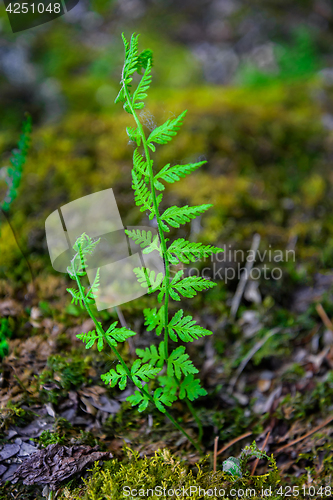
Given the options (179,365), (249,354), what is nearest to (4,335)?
(179,365)

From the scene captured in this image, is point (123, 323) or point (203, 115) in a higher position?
point (203, 115)

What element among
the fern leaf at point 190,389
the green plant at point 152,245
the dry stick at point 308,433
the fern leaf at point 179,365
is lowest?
the dry stick at point 308,433

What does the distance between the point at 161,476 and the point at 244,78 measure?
19.0 ft

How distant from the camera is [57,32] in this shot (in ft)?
19.9

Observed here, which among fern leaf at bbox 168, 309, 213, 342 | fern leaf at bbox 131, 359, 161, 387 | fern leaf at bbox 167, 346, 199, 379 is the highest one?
fern leaf at bbox 168, 309, 213, 342

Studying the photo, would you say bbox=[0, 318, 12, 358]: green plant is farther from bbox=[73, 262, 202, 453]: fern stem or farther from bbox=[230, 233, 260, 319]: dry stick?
bbox=[230, 233, 260, 319]: dry stick

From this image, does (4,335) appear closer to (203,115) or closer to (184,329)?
(184,329)

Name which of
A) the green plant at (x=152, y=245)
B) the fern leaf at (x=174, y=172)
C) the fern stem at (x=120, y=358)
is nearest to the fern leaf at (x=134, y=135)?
the green plant at (x=152, y=245)

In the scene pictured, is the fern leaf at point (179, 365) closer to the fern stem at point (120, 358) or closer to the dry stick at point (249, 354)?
the fern stem at point (120, 358)

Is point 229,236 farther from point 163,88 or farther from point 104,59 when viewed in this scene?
point 104,59

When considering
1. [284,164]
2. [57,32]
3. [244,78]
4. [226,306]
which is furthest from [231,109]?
[57,32]

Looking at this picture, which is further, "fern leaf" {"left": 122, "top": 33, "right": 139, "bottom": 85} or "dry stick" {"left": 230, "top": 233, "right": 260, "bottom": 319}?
"dry stick" {"left": 230, "top": 233, "right": 260, "bottom": 319}

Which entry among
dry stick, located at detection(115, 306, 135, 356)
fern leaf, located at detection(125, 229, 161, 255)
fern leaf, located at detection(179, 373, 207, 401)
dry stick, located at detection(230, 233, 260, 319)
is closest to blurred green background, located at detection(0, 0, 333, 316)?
dry stick, located at detection(230, 233, 260, 319)

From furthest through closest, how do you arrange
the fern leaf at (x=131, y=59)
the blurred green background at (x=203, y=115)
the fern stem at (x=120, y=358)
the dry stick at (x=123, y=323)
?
the blurred green background at (x=203, y=115) → the dry stick at (x=123, y=323) → the fern stem at (x=120, y=358) → the fern leaf at (x=131, y=59)
